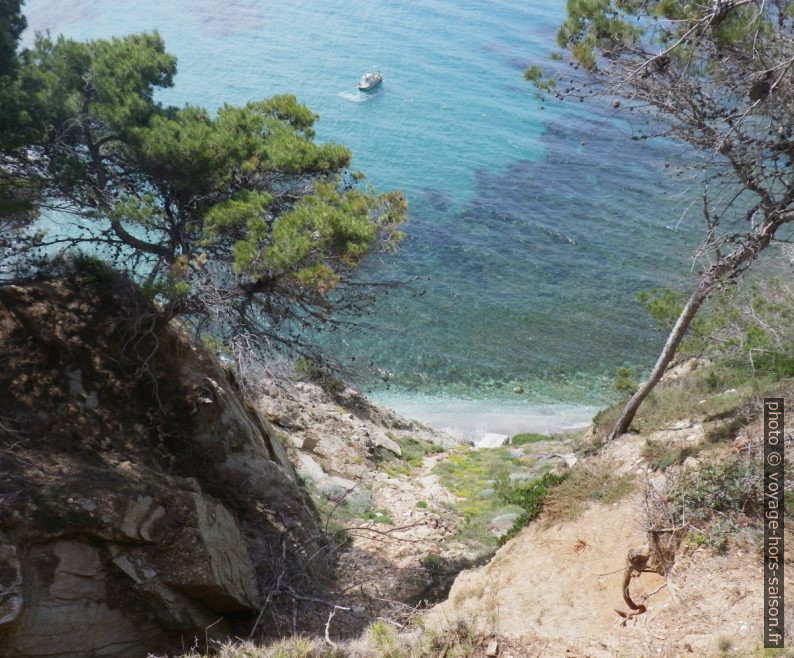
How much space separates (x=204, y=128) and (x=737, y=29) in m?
7.56

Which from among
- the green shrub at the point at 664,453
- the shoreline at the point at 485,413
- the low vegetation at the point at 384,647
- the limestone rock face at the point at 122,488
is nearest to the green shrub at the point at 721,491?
the green shrub at the point at 664,453

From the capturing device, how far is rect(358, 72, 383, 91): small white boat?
4425cm

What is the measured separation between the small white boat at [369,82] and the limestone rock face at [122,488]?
120 feet

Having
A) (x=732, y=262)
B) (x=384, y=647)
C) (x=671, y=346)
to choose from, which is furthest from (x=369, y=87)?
(x=384, y=647)

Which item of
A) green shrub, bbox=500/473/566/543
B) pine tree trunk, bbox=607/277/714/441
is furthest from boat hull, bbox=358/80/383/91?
green shrub, bbox=500/473/566/543

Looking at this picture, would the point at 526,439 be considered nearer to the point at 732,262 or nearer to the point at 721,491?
the point at 732,262

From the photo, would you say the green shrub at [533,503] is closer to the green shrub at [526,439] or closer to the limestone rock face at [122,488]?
the limestone rock face at [122,488]

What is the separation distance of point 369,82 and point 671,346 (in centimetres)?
3843

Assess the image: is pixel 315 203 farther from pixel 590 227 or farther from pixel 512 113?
pixel 512 113

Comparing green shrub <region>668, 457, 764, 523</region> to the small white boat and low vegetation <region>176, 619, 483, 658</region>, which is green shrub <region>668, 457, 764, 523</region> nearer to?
low vegetation <region>176, 619, 483, 658</region>

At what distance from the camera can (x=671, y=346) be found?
10703 mm

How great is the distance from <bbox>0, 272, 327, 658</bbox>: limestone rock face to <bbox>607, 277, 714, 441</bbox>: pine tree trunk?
5.97 m

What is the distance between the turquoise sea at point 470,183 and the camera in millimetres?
23781

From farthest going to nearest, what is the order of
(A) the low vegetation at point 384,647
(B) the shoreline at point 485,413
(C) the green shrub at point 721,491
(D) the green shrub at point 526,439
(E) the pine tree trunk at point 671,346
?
1. (B) the shoreline at point 485,413
2. (D) the green shrub at point 526,439
3. (E) the pine tree trunk at point 671,346
4. (C) the green shrub at point 721,491
5. (A) the low vegetation at point 384,647
